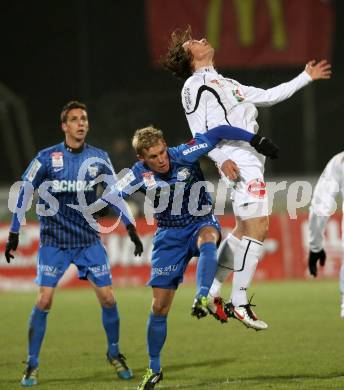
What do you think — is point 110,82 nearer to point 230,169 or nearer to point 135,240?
point 135,240

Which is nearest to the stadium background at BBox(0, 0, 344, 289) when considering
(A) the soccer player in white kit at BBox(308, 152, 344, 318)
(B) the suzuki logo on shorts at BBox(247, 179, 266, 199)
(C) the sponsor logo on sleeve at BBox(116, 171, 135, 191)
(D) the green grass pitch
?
(D) the green grass pitch

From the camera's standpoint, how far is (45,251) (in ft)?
31.0

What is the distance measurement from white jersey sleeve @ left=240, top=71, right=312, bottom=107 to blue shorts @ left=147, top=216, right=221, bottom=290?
42.6 inches

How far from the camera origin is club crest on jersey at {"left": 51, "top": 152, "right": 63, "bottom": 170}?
9.53 metres

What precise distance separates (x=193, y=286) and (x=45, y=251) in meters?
9.04

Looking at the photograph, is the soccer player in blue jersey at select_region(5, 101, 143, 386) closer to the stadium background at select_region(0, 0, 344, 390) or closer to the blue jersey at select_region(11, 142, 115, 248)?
the blue jersey at select_region(11, 142, 115, 248)

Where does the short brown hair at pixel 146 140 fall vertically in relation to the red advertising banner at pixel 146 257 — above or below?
above

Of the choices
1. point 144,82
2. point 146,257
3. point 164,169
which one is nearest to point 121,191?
point 164,169

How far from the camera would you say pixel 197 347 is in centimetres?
1096

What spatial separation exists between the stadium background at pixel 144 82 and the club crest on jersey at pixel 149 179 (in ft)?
32.0

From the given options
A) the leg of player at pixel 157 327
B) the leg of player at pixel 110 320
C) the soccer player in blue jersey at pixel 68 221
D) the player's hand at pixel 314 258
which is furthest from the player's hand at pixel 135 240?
the player's hand at pixel 314 258

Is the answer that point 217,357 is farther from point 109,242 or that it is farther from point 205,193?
point 109,242

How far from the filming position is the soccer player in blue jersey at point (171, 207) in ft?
27.2

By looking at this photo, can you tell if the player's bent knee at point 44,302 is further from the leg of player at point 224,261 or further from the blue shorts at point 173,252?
the leg of player at point 224,261
